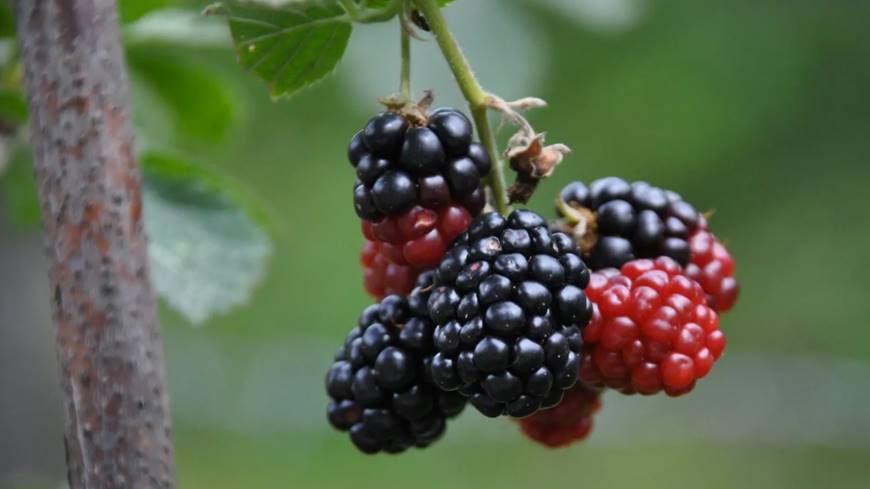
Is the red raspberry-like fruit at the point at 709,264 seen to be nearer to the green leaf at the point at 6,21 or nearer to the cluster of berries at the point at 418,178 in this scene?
the cluster of berries at the point at 418,178

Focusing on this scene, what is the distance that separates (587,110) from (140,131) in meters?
5.60

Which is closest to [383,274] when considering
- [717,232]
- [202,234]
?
[202,234]

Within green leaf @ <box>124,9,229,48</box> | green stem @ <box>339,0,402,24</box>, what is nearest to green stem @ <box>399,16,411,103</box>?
green stem @ <box>339,0,402,24</box>

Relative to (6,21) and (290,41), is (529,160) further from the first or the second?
(6,21)

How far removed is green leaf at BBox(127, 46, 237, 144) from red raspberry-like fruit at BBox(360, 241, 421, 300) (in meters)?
0.77

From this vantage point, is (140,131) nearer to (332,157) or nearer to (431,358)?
(431,358)

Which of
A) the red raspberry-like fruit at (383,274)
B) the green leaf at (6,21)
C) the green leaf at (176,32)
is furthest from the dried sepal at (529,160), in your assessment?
the green leaf at (176,32)

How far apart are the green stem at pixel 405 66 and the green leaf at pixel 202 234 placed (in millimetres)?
586

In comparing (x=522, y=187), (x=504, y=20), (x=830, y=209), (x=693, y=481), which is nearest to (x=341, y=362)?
(x=522, y=187)

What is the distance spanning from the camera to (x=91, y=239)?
2.65 ft

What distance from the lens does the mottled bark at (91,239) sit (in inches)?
31.6

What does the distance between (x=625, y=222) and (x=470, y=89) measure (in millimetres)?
201

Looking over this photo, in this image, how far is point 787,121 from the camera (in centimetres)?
751

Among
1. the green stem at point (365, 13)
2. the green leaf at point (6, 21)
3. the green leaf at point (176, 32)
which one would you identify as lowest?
the green stem at point (365, 13)
